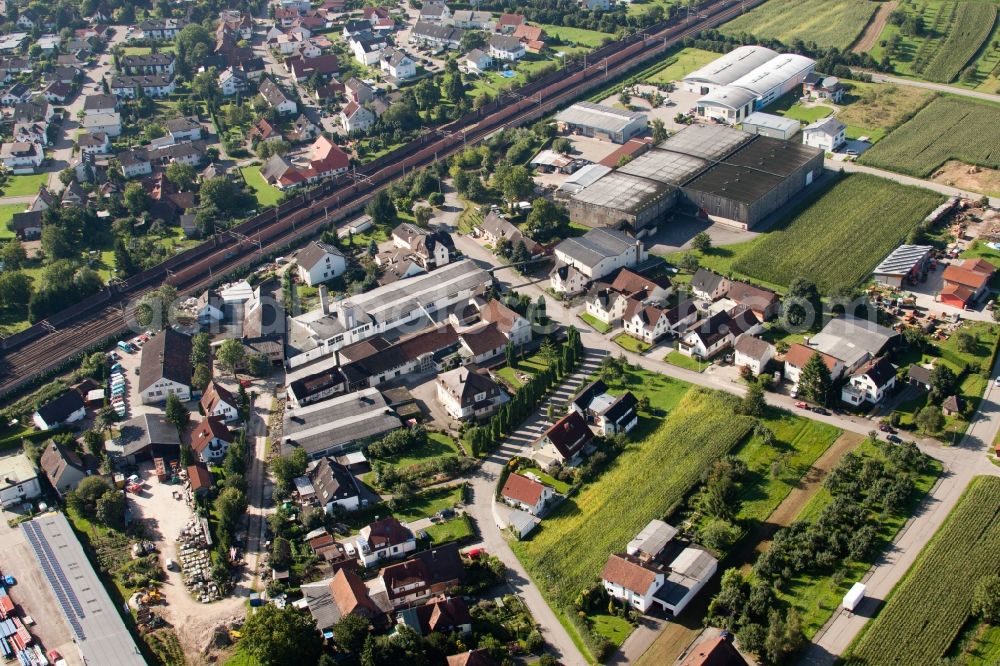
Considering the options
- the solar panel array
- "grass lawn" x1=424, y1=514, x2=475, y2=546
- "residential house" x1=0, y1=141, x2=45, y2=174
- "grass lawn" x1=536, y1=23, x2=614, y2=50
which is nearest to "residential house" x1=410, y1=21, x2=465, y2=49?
"grass lawn" x1=536, y1=23, x2=614, y2=50

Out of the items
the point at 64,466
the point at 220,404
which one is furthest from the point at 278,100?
the point at 64,466

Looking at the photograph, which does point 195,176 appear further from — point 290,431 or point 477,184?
point 290,431

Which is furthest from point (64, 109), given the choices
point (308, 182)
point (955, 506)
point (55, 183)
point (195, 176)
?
point (955, 506)

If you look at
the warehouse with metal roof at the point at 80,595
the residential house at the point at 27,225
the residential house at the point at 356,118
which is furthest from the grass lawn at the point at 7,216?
the warehouse with metal roof at the point at 80,595

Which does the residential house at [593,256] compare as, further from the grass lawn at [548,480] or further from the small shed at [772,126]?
the small shed at [772,126]

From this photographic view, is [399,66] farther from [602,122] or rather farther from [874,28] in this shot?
[874,28]

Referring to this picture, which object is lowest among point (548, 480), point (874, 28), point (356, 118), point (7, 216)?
point (548, 480)

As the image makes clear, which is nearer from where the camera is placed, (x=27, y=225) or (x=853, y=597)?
(x=853, y=597)
